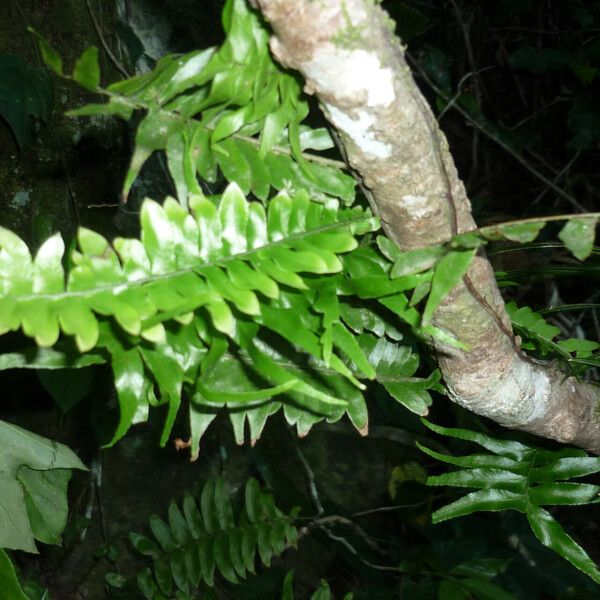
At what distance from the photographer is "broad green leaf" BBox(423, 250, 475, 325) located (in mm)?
602

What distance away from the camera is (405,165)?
1.96 ft

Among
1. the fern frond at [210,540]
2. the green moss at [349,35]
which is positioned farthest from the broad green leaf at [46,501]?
the green moss at [349,35]

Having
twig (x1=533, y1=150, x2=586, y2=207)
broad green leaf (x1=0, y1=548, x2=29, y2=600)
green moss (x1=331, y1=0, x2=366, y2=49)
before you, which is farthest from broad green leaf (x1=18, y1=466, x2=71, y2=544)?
twig (x1=533, y1=150, x2=586, y2=207)

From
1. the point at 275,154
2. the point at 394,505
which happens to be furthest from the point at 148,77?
the point at 394,505

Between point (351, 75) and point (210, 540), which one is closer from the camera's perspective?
point (351, 75)

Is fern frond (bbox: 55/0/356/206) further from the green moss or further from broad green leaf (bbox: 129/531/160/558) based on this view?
broad green leaf (bbox: 129/531/160/558)

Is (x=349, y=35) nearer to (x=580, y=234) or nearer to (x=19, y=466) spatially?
(x=580, y=234)

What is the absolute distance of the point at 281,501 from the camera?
6.27ft

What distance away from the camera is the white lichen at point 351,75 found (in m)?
0.53

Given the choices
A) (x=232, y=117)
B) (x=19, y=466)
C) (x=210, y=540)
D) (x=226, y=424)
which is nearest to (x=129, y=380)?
(x=232, y=117)

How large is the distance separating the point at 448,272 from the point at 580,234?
113mm

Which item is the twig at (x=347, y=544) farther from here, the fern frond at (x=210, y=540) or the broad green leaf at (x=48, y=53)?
the broad green leaf at (x=48, y=53)

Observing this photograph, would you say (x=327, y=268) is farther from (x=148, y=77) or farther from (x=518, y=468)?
(x=518, y=468)

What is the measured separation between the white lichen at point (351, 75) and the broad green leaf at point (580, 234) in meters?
0.19
